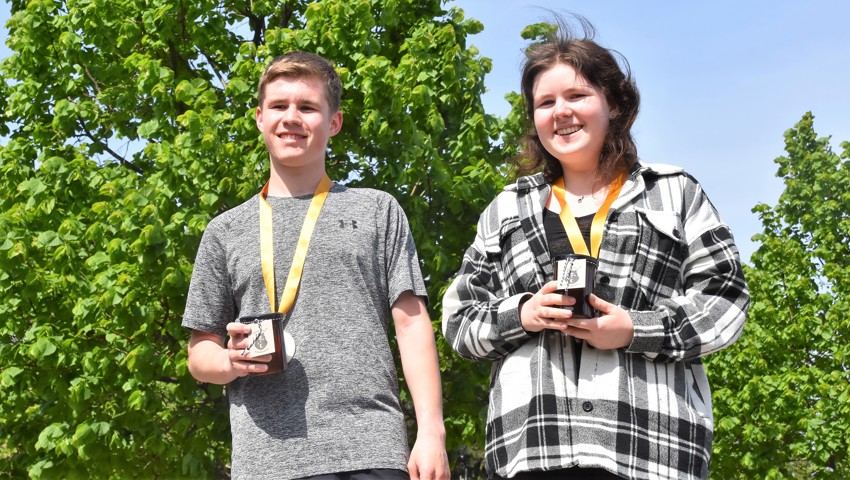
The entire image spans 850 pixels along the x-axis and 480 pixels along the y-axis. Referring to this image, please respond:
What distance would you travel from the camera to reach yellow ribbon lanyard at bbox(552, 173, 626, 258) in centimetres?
314

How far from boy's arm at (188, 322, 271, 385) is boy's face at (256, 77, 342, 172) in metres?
0.72

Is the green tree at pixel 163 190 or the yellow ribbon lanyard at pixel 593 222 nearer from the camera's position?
the yellow ribbon lanyard at pixel 593 222

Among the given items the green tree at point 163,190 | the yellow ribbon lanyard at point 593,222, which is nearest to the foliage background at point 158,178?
the green tree at point 163,190

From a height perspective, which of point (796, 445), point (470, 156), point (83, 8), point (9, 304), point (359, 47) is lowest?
point (796, 445)

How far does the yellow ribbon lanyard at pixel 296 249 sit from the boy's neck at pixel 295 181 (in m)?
0.04

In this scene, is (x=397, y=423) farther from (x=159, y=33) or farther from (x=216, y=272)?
(x=159, y=33)

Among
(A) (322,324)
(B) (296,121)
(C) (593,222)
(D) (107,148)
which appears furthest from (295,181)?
(D) (107,148)

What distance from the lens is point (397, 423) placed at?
3.28 metres

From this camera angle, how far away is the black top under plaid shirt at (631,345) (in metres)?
2.92

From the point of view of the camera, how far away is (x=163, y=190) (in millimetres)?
9406

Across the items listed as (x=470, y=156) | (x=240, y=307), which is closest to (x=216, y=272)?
(x=240, y=307)

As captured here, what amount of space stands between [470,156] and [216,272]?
277 inches

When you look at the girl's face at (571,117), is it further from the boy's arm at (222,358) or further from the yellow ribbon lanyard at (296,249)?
the boy's arm at (222,358)

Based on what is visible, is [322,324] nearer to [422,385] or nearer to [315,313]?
[315,313]
